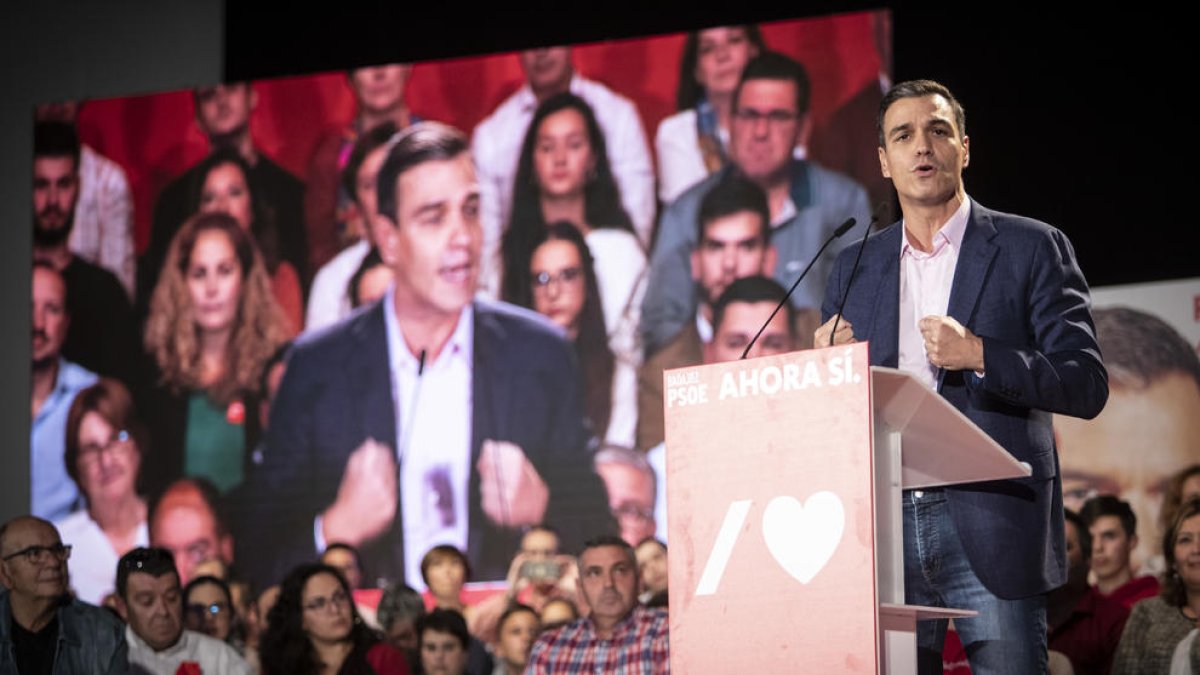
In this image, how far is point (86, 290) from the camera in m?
6.55

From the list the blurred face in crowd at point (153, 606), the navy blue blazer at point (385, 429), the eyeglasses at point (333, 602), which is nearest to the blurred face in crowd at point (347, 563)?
the navy blue blazer at point (385, 429)

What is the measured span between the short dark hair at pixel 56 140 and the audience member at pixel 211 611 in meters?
1.97

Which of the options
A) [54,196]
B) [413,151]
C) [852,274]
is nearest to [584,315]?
[413,151]

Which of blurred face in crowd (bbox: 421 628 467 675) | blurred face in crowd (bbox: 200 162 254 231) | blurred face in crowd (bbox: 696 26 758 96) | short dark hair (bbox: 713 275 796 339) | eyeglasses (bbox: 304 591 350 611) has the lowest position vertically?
blurred face in crowd (bbox: 421 628 467 675)

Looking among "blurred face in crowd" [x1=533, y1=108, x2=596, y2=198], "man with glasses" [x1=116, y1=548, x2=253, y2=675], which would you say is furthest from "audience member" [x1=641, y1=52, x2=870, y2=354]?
"man with glasses" [x1=116, y1=548, x2=253, y2=675]

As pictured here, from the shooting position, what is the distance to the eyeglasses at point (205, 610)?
592 cm

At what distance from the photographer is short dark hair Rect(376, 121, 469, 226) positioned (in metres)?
6.29

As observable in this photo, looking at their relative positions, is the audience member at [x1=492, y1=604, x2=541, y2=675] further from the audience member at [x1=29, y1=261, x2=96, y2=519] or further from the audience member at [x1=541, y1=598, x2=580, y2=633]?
the audience member at [x1=29, y1=261, x2=96, y2=519]

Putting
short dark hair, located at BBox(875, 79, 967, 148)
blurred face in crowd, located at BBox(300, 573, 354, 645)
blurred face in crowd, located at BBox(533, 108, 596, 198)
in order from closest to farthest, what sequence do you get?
short dark hair, located at BBox(875, 79, 967, 148) < blurred face in crowd, located at BBox(300, 573, 354, 645) < blurred face in crowd, located at BBox(533, 108, 596, 198)

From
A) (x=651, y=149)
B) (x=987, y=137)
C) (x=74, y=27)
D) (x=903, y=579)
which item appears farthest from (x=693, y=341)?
(x=903, y=579)

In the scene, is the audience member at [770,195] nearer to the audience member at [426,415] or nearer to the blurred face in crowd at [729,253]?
the blurred face in crowd at [729,253]

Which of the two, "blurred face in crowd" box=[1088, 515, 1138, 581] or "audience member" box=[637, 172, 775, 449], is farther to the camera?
"audience member" box=[637, 172, 775, 449]

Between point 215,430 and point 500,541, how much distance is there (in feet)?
4.18

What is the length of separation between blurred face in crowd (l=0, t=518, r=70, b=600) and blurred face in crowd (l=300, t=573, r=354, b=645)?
36.6 inches
